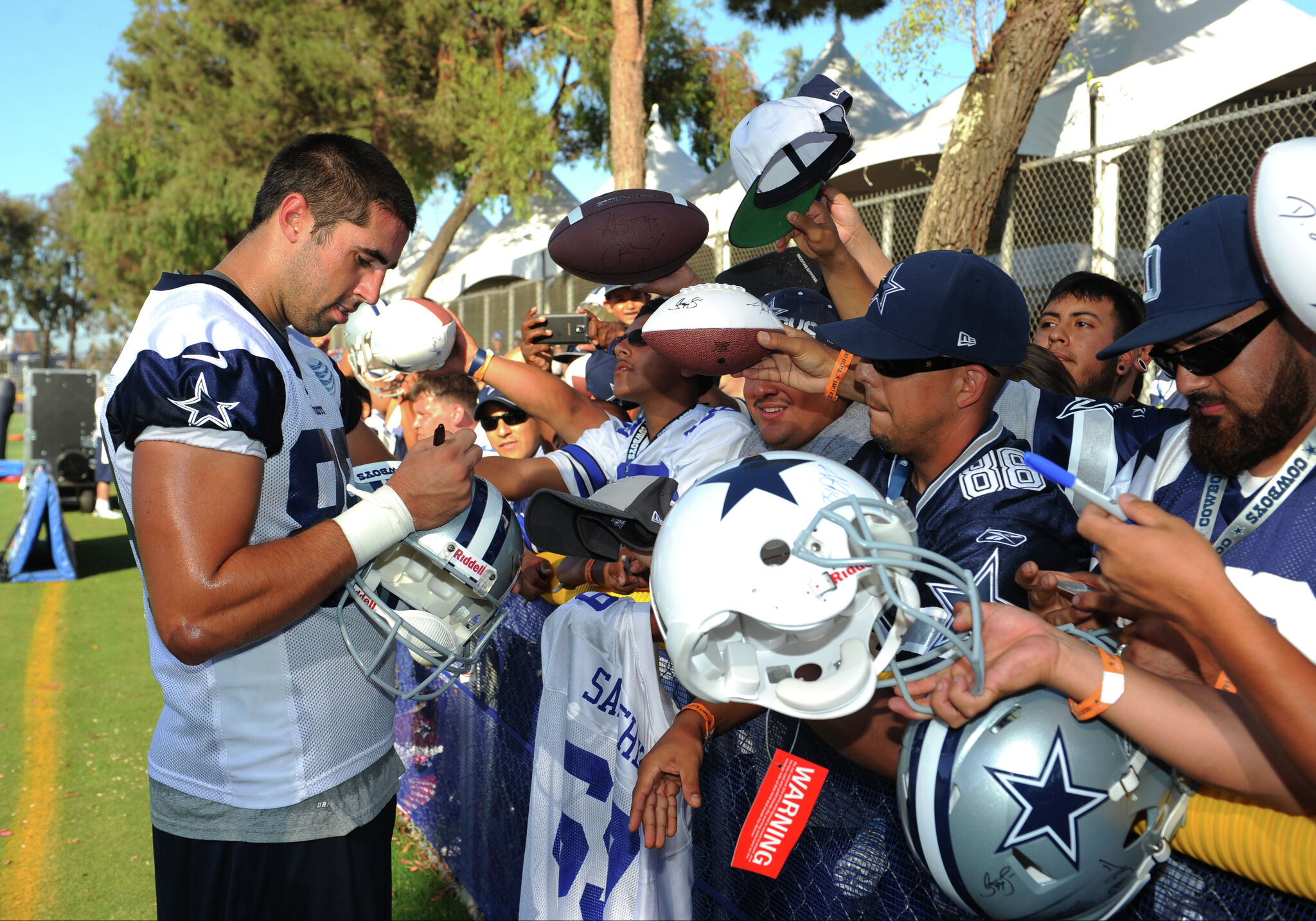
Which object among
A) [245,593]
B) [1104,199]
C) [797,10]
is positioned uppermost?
[797,10]

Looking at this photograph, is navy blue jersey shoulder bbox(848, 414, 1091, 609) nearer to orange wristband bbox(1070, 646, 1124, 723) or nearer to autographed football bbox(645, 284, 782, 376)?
orange wristband bbox(1070, 646, 1124, 723)

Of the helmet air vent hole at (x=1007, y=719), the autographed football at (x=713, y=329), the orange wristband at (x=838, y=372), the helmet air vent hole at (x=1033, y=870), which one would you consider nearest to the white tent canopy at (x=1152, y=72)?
the autographed football at (x=713, y=329)

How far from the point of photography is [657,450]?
3551 mm

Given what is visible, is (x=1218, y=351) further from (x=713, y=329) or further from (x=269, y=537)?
(x=269, y=537)

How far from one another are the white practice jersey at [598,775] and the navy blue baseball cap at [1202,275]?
154 centimetres

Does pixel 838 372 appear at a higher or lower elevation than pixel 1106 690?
higher

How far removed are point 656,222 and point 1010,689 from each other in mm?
2506

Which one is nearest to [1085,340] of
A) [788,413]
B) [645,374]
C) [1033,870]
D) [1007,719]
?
[788,413]

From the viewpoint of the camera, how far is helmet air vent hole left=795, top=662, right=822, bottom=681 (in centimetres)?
176

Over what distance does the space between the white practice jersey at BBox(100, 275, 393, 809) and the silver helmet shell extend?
1409 millimetres

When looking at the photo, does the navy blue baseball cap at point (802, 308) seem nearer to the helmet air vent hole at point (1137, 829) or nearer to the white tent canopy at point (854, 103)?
the helmet air vent hole at point (1137, 829)

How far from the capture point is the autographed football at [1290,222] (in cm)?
160

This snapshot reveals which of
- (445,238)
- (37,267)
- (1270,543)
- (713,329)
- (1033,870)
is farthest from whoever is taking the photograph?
(37,267)

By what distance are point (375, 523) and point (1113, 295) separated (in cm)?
311
